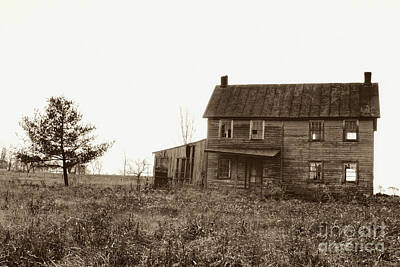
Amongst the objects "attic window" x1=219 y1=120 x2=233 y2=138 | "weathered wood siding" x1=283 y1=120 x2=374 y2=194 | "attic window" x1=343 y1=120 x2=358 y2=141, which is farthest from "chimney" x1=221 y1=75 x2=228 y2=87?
"attic window" x1=343 y1=120 x2=358 y2=141

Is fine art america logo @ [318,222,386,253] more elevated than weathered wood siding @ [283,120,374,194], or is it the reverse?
weathered wood siding @ [283,120,374,194]

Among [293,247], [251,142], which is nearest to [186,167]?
[251,142]

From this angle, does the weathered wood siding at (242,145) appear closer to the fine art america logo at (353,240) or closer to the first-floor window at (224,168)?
the first-floor window at (224,168)

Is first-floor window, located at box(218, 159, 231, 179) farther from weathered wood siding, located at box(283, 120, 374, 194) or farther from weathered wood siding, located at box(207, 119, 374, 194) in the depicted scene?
weathered wood siding, located at box(283, 120, 374, 194)

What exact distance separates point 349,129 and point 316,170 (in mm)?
3281

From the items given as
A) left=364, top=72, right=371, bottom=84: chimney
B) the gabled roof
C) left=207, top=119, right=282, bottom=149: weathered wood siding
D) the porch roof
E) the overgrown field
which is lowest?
the overgrown field

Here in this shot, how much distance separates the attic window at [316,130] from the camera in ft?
87.1

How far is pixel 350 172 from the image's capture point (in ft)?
85.6

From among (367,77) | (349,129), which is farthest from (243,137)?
(367,77)

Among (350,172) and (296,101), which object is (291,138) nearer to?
(296,101)

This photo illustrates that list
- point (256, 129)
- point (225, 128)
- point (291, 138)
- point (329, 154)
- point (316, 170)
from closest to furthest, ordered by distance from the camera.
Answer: point (329, 154), point (316, 170), point (291, 138), point (256, 129), point (225, 128)

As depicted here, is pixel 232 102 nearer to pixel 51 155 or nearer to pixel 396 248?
pixel 51 155

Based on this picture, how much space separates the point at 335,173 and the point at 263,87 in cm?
837

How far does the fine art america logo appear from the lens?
764 centimetres
